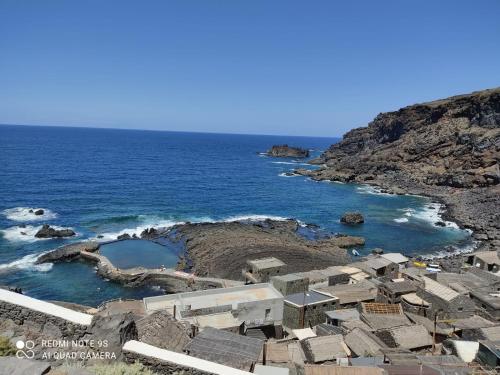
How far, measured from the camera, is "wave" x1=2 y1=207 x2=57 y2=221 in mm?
58641

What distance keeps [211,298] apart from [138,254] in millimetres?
25307

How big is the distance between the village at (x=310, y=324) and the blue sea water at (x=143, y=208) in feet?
51.7

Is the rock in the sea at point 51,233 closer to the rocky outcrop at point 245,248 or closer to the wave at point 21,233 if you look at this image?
the wave at point 21,233

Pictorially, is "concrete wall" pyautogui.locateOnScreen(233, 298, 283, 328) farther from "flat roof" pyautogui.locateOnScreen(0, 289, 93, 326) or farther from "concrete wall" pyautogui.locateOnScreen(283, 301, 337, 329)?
"flat roof" pyautogui.locateOnScreen(0, 289, 93, 326)

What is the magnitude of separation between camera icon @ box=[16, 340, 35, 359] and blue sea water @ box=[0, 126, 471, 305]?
91.4 feet

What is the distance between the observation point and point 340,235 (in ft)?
187

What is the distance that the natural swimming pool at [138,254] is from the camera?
45.4 metres

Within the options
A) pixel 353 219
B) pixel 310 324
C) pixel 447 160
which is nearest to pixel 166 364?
pixel 310 324

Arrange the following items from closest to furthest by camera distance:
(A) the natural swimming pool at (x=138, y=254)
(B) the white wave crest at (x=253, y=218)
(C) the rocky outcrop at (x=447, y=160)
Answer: (A) the natural swimming pool at (x=138, y=254) < (B) the white wave crest at (x=253, y=218) < (C) the rocky outcrop at (x=447, y=160)

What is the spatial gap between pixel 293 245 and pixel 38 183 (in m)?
63.4

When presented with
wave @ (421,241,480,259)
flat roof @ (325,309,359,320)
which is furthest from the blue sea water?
flat roof @ (325,309,359,320)

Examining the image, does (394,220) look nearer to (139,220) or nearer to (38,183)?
(139,220)

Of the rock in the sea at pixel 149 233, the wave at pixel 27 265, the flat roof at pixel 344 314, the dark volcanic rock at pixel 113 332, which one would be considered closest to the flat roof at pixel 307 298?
the flat roof at pixel 344 314

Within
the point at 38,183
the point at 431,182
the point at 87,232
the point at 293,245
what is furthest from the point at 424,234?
the point at 38,183
